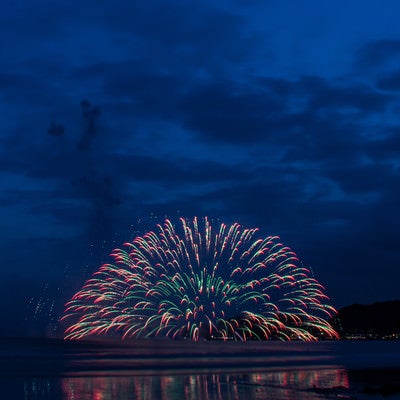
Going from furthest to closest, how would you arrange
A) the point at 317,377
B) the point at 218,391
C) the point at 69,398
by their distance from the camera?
1. the point at 317,377
2. the point at 218,391
3. the point at 69,398

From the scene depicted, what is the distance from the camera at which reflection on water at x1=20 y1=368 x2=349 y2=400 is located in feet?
109

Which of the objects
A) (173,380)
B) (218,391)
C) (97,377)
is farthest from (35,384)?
(218,391)

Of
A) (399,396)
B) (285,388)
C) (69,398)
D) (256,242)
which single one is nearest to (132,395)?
(69,398)

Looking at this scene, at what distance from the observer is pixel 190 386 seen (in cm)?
3881

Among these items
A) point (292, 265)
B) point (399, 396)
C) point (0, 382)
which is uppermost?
point (292, 265)

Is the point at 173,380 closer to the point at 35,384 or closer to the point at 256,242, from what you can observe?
the point at 35,384

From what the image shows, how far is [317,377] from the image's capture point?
45.6m

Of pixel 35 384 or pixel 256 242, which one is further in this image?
pixel 256 242

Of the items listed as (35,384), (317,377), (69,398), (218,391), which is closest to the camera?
(69,398)

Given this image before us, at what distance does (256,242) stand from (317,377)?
78.8ft

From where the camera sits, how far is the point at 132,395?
33438 mm

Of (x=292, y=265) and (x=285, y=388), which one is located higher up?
(x=292, y=265)

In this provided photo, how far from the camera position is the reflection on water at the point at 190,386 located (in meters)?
33.1

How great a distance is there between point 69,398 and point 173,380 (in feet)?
40.7
